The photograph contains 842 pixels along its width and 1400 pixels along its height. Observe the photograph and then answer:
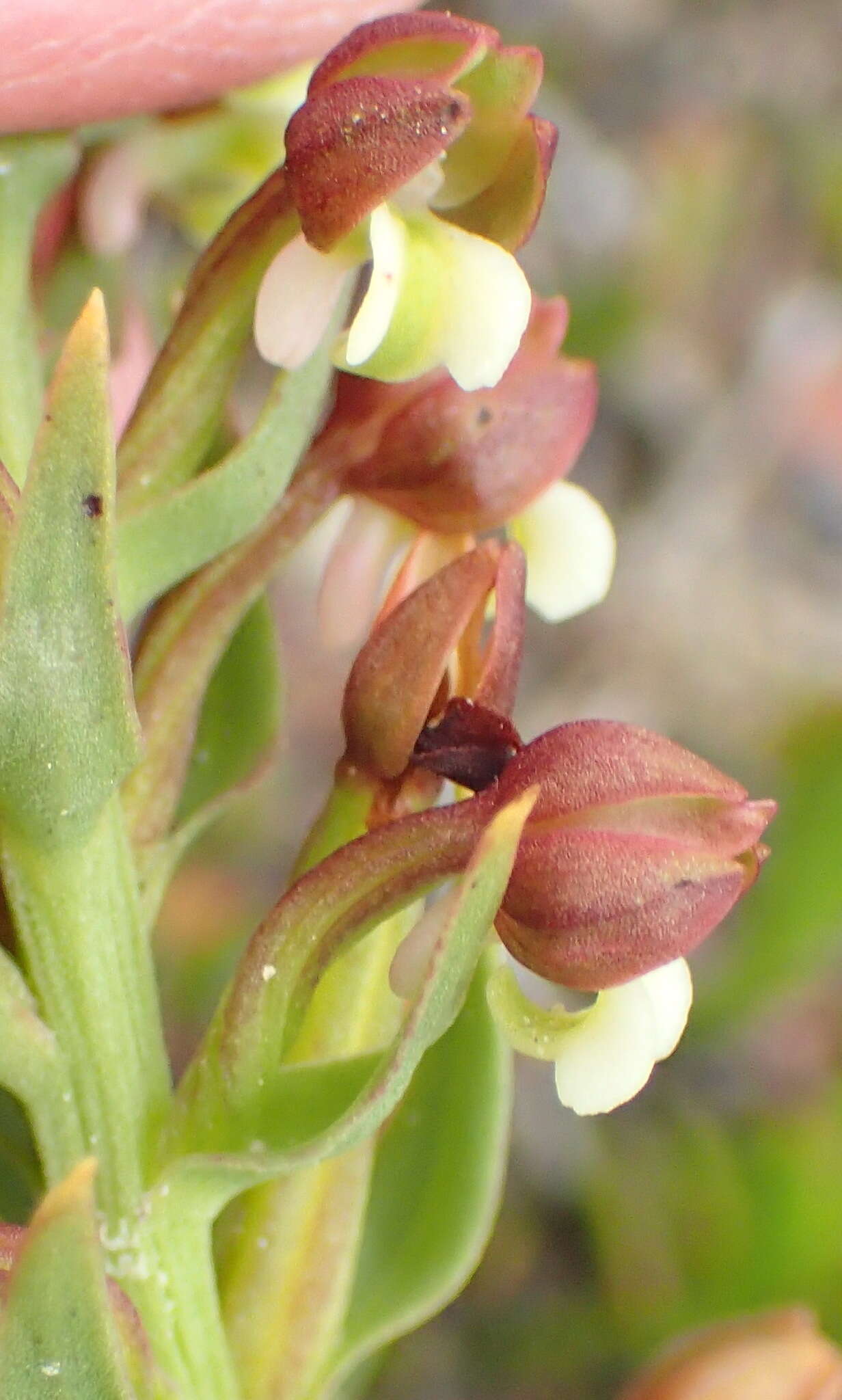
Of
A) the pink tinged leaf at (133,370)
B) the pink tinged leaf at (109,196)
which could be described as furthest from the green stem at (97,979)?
the pink tinged leaf at (133,370)

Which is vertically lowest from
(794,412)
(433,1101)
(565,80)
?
(794,412)

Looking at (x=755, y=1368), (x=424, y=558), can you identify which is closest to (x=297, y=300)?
(x=424, y=558)

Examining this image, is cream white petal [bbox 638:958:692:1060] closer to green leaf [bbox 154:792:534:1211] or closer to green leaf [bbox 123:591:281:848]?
green leaf [bbox 154:792:534:1211]

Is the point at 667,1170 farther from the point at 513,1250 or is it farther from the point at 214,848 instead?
the point at 214,848

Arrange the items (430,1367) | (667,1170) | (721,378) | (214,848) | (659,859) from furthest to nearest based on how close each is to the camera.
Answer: (721,378) → (214,848) → (430,1367) → (667,1170) → (659,859)

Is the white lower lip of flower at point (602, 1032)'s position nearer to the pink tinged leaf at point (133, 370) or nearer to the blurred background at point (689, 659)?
the pink tinged leaf at point (133, 370)

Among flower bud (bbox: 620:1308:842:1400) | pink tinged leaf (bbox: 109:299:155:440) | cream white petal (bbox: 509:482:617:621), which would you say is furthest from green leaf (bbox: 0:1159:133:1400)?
pink tinged leaf (bbox: 109:299:155:440)

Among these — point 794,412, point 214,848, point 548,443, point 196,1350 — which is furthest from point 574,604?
point 794,412
